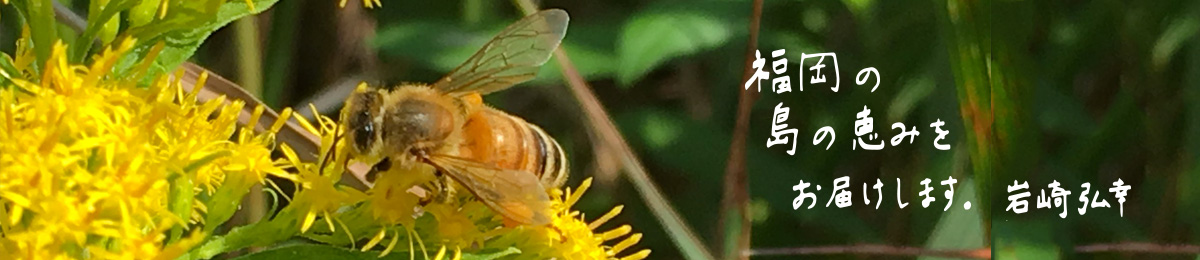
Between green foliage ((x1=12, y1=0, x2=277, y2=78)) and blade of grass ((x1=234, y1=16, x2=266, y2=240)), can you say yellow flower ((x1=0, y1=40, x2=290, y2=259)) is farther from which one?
blade of grass ((x1=234, y1=16, x2=266, y2=240))

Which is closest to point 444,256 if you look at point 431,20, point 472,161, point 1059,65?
point 472,161

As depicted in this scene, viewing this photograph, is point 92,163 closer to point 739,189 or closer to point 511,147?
point 511,147

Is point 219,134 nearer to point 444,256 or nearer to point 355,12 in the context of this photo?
point 444,256

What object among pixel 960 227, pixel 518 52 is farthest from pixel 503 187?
pixel 960 227

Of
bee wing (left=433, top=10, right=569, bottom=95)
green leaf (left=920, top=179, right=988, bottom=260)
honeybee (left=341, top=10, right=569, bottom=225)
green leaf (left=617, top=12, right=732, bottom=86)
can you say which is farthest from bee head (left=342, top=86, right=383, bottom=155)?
green leaf (left=920, top=179, right=988, bottom=260)

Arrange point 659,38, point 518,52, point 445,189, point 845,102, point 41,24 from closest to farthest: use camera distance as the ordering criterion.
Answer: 1. point 41,24
2. point 445,189
3. point 518,52
4. point 659,38
5. point 845,102

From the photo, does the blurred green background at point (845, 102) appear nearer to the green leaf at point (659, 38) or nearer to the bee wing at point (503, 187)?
the green leaf at point (659, 38)

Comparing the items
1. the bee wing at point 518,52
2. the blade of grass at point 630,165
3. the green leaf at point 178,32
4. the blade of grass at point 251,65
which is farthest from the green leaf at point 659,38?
the green leaf at point 178,32
